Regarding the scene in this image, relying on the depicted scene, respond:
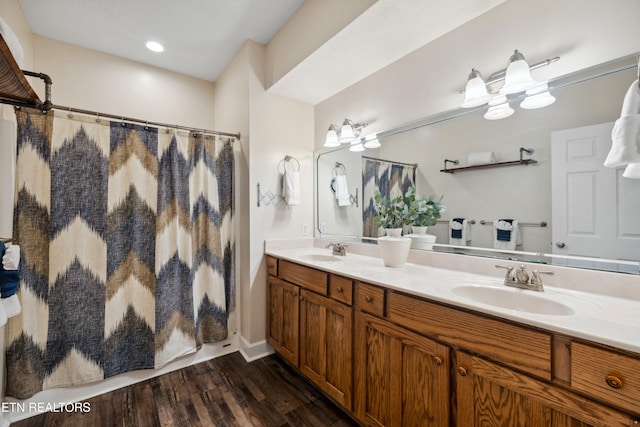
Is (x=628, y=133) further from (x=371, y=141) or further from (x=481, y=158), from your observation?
(x=371, y=141)

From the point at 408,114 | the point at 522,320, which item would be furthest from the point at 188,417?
the point at 408,114

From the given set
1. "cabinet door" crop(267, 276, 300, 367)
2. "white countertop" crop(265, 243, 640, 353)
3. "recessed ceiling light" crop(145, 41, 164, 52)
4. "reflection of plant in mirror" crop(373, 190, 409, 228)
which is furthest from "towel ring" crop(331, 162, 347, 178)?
"recessed ceiling light" crop(145, 41, 164, 52)

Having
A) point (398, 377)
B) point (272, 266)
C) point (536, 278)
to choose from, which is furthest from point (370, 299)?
point (272, 266)

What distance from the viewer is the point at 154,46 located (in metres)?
2.35

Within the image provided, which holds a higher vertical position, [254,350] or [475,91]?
[475,91]

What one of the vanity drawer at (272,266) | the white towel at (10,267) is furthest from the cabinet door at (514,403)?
the white towel at (10,267)

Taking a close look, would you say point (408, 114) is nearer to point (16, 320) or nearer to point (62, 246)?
point (62, 246)

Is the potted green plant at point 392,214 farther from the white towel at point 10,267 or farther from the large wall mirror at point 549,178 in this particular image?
the white towel at point 10,267

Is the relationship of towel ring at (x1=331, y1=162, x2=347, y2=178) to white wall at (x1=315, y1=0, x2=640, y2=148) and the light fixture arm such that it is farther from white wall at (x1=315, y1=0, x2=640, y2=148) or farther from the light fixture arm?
the light fixture arm

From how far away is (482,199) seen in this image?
1.49 m

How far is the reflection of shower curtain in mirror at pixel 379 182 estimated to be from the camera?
1871 mm

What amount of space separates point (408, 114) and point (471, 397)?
161 cm

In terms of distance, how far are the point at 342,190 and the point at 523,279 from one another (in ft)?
4.94

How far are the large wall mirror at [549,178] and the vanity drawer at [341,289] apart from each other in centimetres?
63
